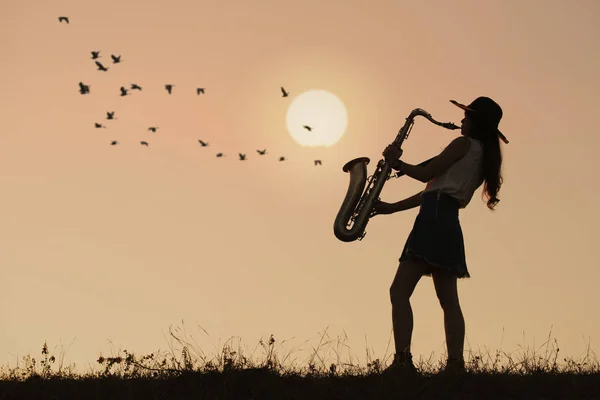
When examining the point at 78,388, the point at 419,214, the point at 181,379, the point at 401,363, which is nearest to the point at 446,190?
the point at 419,214

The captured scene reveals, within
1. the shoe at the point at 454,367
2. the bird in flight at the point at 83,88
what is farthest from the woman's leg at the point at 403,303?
the bird in flight at the point at 83,88

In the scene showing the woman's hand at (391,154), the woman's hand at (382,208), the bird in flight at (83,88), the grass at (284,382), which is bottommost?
the grass at (284,382)

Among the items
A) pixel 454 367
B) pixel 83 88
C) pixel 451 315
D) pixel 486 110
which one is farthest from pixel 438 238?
pixel 83 88

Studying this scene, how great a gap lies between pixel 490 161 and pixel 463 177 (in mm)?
333

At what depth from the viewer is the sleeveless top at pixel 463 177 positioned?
10.4m

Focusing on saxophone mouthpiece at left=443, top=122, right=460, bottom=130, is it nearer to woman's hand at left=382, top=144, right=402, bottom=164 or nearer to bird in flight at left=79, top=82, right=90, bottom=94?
woman's hand at left=382, top=144, right=402, bottom=164

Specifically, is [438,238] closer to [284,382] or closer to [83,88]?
[284,382]

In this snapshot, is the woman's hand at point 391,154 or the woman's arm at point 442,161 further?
the woman's hand at point 391,154

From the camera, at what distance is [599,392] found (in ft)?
31.3

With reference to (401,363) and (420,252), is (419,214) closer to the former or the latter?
(420,252)

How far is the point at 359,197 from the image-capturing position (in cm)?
1156

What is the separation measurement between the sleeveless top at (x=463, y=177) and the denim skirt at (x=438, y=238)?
0.07 m

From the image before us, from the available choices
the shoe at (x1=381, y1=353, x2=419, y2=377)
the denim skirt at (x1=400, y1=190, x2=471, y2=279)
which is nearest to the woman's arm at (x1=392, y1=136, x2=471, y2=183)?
the denim skirt at (x1=400, y1=190, x2=471, y2=279)

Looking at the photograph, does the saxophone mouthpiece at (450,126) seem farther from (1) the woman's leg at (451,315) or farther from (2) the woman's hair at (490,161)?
(1) the woman's leg at (451,315)
